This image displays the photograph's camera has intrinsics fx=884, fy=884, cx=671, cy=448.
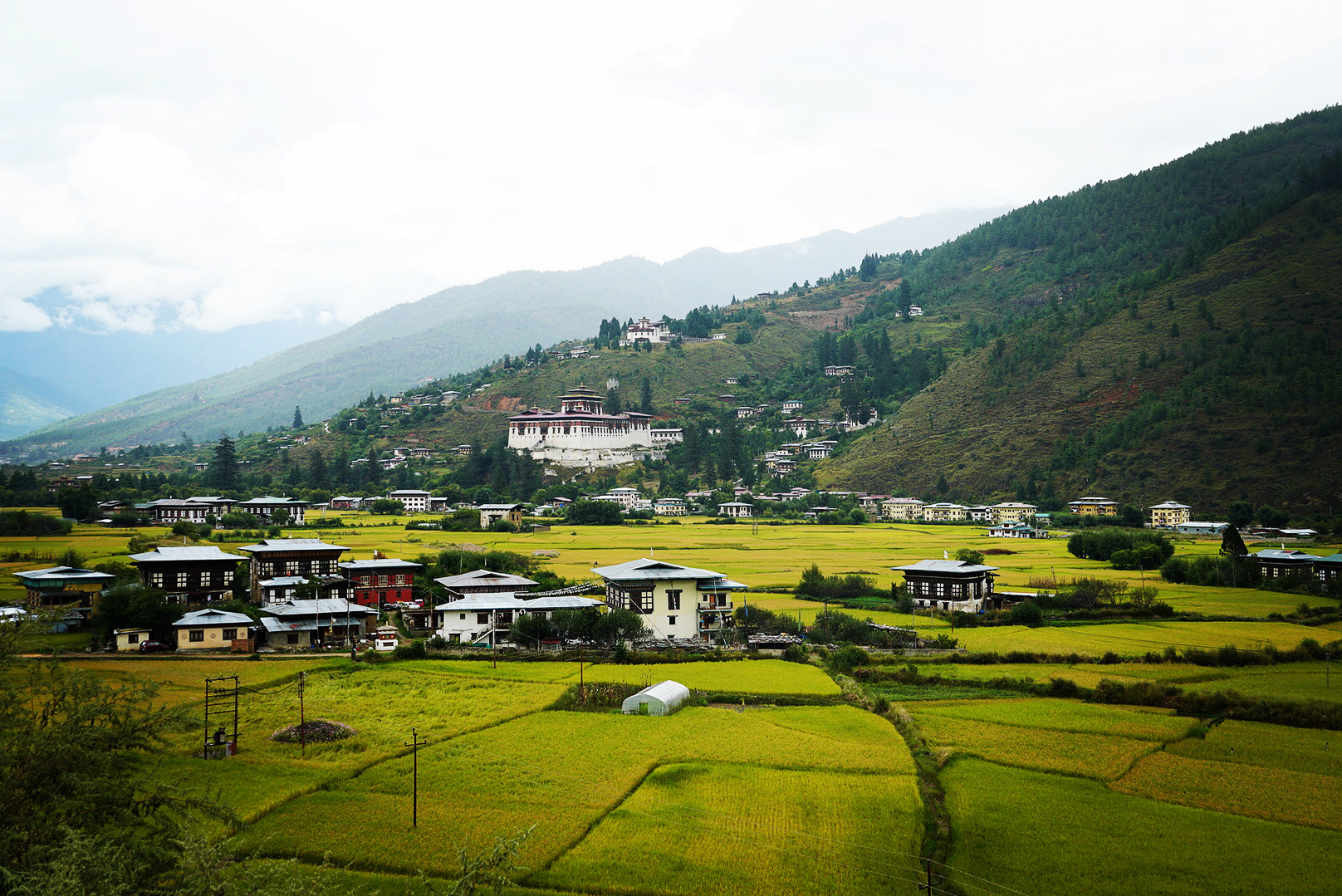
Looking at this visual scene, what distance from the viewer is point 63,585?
3638 cm

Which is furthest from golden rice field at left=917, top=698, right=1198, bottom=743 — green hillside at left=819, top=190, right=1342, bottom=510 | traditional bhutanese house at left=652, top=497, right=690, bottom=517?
traditional bhutanese house at left=652, top=497, right=690, bottom=517

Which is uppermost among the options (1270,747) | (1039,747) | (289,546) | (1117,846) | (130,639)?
(289,546)

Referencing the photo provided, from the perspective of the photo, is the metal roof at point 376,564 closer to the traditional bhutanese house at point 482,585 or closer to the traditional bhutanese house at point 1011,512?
the traditional bhutanese house at point 482,585

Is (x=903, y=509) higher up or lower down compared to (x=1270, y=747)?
higher up

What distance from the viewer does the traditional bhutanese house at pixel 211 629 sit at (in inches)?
1307

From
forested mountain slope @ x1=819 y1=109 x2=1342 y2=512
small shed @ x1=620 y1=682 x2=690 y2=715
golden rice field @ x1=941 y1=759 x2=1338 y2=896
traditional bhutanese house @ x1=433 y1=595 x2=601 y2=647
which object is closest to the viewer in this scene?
golden rice field @ x1=941 y1=759 x2=1338 y2=896

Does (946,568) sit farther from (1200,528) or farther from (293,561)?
(1200,528)

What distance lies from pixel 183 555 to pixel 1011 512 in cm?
6660

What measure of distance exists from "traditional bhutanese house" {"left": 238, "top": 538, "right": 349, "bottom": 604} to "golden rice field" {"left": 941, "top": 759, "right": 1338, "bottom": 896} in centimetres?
3571

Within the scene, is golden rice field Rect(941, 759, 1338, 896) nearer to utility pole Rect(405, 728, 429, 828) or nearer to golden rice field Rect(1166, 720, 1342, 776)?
golden rice field Rect(1166, 720, 1342, 776)

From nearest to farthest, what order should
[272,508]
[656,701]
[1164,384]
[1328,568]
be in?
[656,701] → [1328,568] → [272,508] → [1164,384]

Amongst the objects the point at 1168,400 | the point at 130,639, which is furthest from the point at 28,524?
the point at 1168,400

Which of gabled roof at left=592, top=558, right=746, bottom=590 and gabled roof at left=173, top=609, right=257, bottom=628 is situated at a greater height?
gabled roof at left=592, top=558, right=746, bottom=590

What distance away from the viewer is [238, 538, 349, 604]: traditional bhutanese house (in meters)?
44.5
